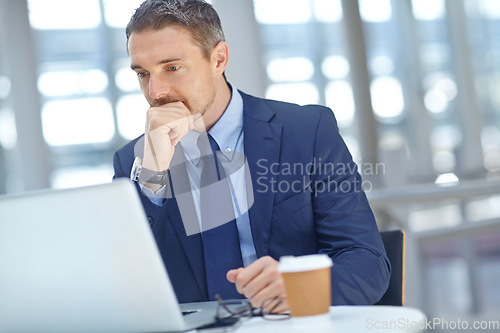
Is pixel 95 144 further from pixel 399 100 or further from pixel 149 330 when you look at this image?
pixel 149 330

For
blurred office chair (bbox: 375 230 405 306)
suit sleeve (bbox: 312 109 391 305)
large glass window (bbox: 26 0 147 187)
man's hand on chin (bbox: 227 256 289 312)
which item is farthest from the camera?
large glass window (bbox: 26 0 147 187)

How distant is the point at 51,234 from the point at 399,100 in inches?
231

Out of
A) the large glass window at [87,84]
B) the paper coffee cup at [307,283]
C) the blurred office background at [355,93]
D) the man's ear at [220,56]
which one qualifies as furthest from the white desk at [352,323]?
the large glass window at [87,84]

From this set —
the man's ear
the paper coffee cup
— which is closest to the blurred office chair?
the paper coffee cup

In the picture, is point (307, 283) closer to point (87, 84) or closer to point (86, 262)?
point (86, 262)

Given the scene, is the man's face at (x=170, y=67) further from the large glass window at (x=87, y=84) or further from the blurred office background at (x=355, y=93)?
the large glass window at (x=87, y=84)

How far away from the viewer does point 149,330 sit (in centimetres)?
86

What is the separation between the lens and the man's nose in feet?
5.13

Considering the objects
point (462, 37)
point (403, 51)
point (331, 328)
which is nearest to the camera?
point (331, 328)

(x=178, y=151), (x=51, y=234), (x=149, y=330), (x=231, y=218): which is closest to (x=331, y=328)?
(x=149, y=330)

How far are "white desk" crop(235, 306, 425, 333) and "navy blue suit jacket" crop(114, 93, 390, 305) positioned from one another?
0.45 metres

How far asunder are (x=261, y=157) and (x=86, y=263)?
792mm

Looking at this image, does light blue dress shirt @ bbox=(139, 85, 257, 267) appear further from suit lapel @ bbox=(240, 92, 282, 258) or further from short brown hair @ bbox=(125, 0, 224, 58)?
short brown hair @ bbox=(125, 0, 224, 58)

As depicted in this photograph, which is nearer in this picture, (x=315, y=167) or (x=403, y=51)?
(x=315, y=167)
